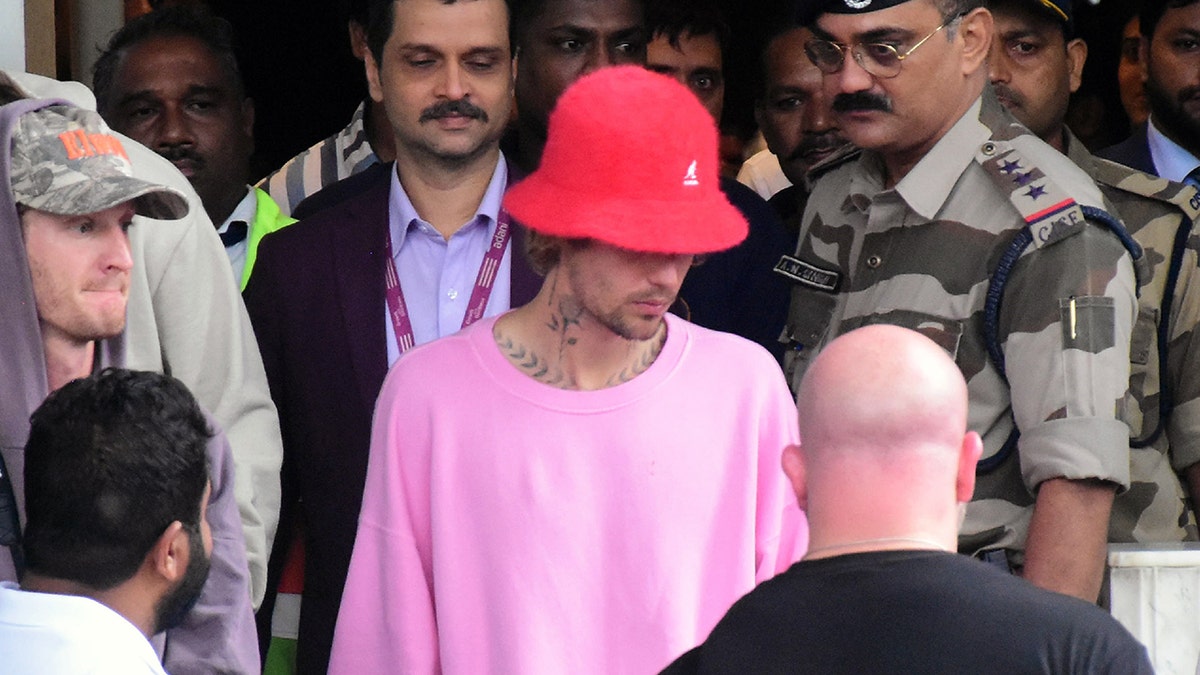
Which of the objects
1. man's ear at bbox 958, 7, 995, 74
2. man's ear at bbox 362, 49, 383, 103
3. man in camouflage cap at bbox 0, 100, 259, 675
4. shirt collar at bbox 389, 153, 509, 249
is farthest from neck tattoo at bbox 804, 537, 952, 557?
man's ear at bbox 362, 49, 383, 103

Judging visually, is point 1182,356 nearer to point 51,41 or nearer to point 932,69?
point 932,69

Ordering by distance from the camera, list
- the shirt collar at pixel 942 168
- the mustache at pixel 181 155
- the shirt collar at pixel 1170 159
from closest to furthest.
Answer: the shirt collar at pixel 942 168 < the mustache at pixel 181 155 < the shirt collar at pixel 1170 159

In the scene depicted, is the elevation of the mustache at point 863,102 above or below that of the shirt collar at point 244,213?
above

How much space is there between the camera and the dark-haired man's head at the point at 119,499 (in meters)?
2.61

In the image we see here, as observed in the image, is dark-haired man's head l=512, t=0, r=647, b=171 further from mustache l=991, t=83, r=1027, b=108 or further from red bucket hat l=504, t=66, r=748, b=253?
red bucket hat l=504, t=66, r=748, b=253

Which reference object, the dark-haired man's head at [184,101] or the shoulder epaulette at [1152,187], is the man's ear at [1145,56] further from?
the dark-haired man's head at [184,101]

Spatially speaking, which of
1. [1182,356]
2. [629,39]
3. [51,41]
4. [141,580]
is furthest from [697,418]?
[51,41]

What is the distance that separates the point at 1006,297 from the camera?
3453 mm

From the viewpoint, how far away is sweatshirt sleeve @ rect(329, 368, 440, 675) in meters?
2.90

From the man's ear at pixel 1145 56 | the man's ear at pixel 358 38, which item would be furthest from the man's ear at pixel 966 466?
the man's ear at pixel 1145 56

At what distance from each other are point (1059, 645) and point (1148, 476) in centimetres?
177

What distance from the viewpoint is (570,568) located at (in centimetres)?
284

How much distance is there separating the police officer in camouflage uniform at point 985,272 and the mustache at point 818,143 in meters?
1.13

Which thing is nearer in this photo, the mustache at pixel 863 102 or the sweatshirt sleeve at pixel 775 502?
the sweatshirt sleeve at pixel 775 502
